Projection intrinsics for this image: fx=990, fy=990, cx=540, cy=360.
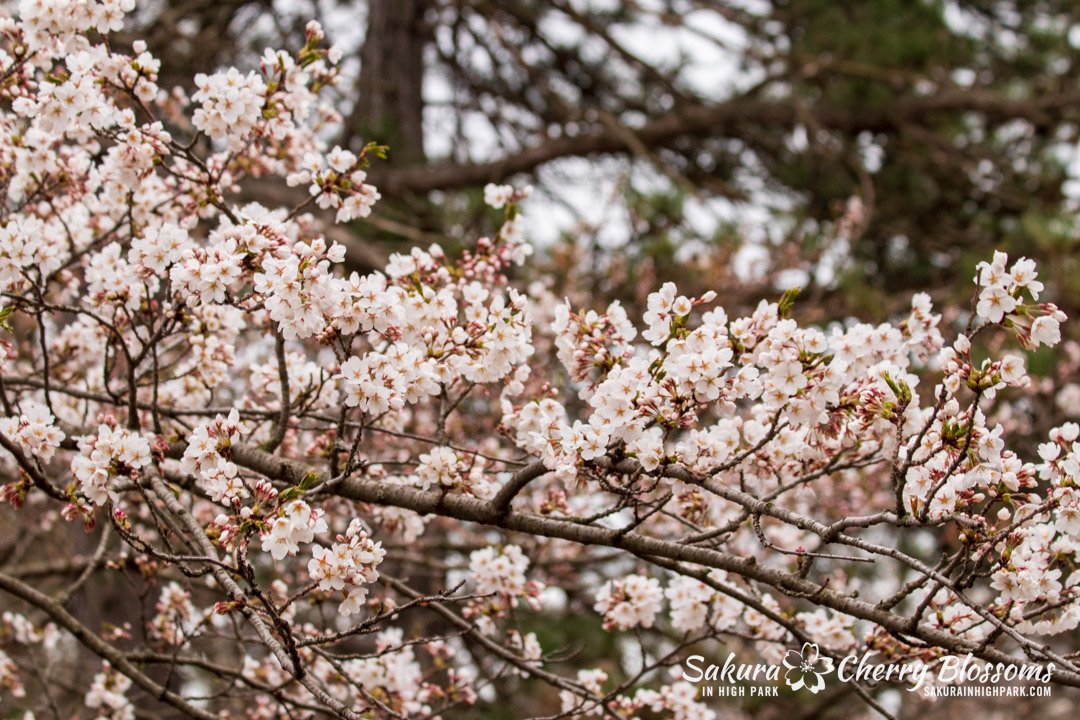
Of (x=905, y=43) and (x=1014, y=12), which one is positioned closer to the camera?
(x=905, y=43)

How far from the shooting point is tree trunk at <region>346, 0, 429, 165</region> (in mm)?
7386

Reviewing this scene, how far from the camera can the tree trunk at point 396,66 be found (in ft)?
24.2

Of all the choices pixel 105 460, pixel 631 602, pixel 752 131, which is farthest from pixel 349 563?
pixel 752 131

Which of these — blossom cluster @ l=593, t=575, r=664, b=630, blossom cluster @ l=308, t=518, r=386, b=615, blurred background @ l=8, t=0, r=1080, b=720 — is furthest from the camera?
blurred background @ l=8, t=0, r=1080, b=720

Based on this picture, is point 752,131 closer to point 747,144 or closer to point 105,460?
point 747,144

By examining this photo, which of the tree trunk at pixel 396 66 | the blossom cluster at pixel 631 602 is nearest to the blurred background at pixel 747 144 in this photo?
the tree trunk at pixel 396 66

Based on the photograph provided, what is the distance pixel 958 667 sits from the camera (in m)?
2.58

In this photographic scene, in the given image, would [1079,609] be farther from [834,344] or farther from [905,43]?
[905,43]

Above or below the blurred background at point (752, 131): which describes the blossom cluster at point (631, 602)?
below

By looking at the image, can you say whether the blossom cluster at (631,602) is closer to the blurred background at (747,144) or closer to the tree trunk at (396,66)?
the blurred background at (747,144)

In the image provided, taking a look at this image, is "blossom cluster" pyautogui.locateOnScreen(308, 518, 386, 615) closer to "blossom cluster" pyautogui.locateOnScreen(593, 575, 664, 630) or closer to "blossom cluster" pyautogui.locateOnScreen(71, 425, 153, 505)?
"blossom cluster" pyautogui.locateOnScreen(71, 425, 153, 505)

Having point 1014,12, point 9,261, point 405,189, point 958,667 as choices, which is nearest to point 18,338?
point 405,189

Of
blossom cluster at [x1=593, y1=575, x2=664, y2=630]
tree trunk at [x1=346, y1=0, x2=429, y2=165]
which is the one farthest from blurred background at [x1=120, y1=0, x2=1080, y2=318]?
blossom cluster at [x1=593, y1=575, x2=664, y2=630]

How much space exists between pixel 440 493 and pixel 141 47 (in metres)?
1.38
